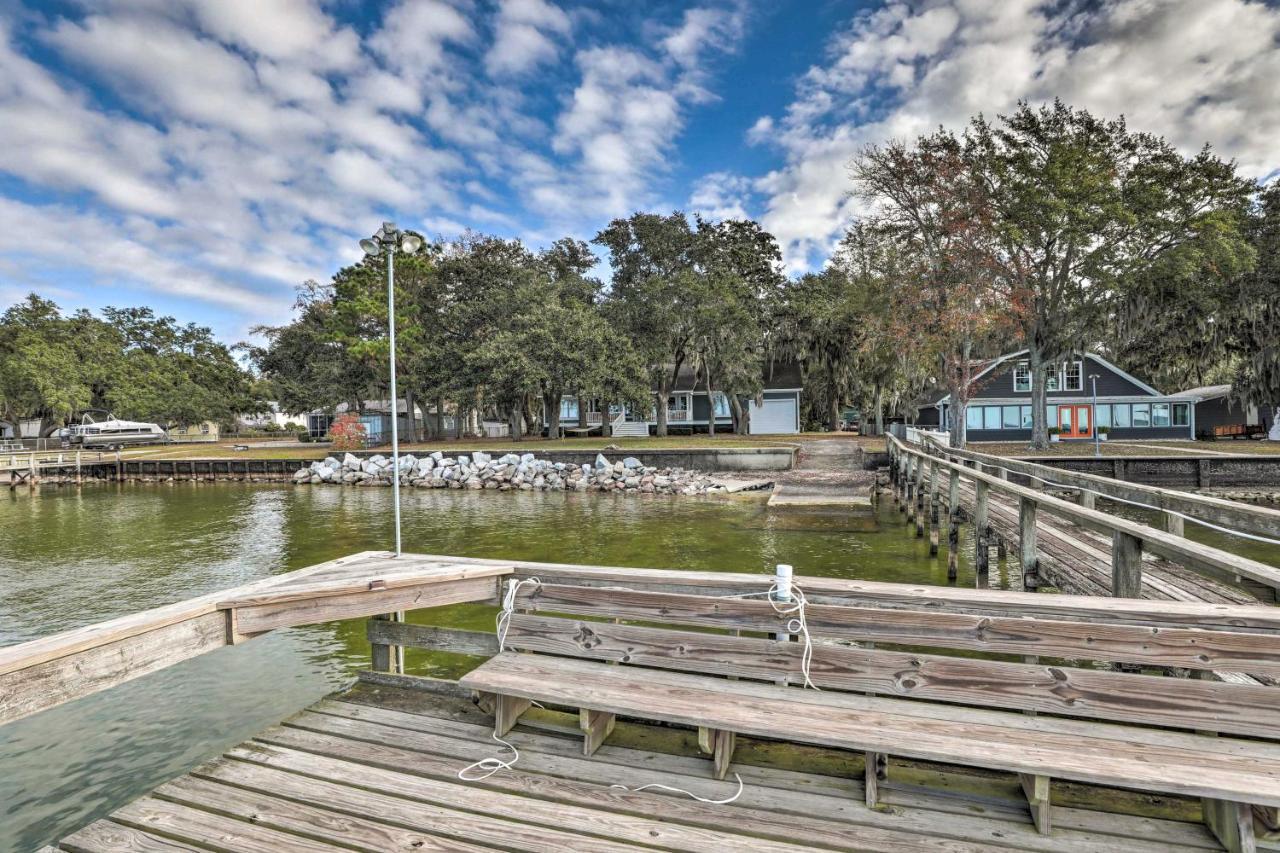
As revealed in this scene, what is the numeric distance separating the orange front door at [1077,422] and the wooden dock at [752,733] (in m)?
35.2

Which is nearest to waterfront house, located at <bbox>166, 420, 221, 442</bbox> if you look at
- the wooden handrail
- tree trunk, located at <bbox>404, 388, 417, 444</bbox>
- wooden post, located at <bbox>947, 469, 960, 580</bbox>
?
tree trunk, located at <bbox>404, 388, 417, 444</bbox>

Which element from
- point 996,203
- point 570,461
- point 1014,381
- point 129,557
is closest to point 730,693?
point 129,557

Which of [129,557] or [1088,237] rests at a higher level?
[1088,237]

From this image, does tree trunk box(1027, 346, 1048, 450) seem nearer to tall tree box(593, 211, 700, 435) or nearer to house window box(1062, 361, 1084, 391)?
house window box(1062, 361, 1084, 391)

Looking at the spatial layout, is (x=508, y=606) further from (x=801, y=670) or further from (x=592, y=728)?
(x=801, y=670)

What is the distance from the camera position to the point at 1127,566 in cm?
414

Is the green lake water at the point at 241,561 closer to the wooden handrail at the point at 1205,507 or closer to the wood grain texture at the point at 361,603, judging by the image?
the wood grain texture at the point at 361,603

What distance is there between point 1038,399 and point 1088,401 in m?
7.34

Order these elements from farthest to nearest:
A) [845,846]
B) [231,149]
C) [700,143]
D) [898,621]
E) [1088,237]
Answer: [1088,237], [700,143], [231,149], [898,621], [845,846]

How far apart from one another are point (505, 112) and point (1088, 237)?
2166 cm

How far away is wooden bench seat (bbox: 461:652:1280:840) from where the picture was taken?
2061 mm

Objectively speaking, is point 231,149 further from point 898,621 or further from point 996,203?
point 996,203

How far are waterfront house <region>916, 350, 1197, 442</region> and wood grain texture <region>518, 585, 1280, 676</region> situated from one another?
31345mm

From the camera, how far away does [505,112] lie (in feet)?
58.1
